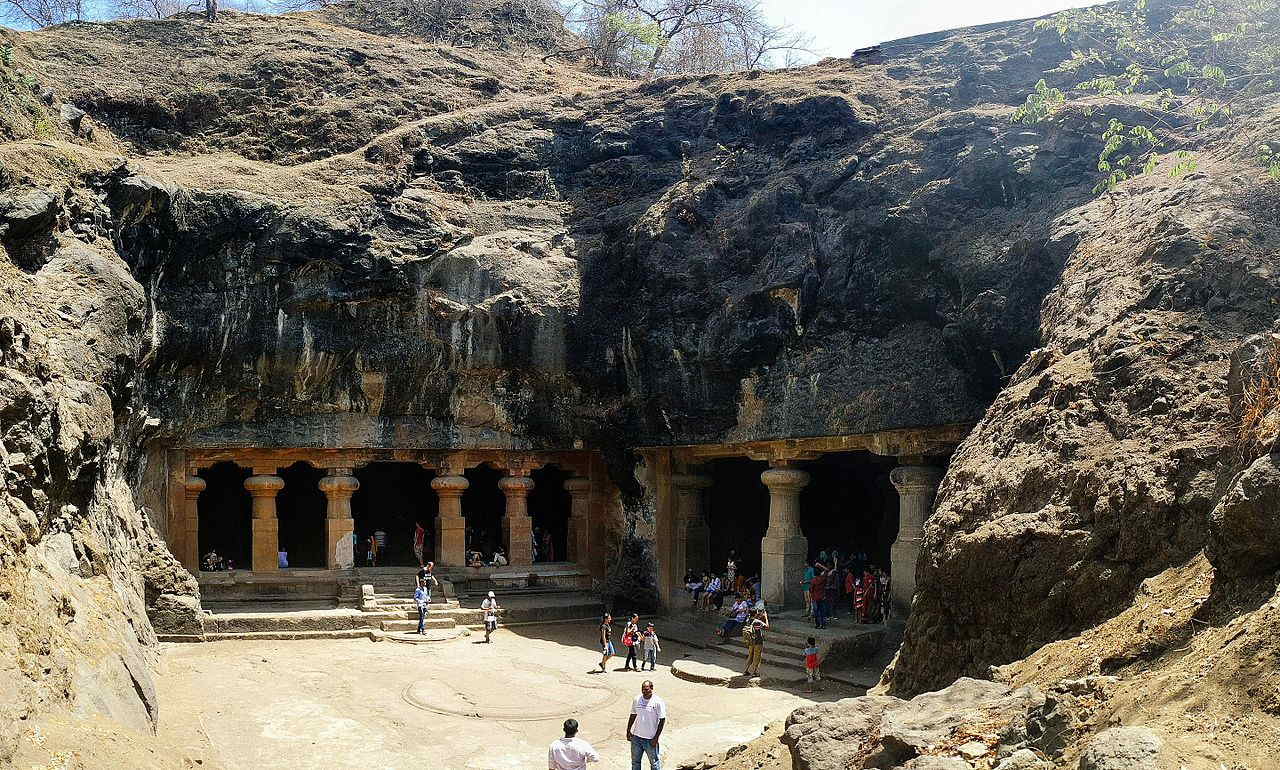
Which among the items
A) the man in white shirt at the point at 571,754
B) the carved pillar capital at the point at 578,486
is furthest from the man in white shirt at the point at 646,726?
the carved pillar capital at the point at 578,486

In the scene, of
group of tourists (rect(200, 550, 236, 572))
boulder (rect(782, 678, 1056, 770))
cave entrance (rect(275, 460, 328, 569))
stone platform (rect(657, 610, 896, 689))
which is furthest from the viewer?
cave entrance (rect(275, 460, 328, 569))

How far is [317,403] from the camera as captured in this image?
67.1 ft

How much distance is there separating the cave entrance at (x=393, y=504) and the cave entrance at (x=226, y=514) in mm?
2512

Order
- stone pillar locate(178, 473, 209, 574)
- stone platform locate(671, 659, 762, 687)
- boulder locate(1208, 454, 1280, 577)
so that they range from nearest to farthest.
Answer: boulder locate(1208, 454, 1280, 577) < stone platform locate(671, 659, 762, 687) < stone pillar locate(178, 473, 209, 574)

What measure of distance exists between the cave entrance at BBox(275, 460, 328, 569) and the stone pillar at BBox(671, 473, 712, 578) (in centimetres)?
910

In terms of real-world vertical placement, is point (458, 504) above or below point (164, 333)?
below

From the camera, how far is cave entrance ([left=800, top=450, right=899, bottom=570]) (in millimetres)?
22656

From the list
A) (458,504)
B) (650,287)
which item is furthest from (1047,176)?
(458,504)

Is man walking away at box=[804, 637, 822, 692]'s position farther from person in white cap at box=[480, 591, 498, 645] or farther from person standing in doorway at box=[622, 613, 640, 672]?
person in white cap at box=[480, 591, 498, 645]

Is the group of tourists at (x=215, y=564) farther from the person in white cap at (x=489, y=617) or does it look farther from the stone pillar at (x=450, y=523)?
the person in white cap at (x=489, y=617)

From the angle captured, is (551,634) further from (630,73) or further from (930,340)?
(630,73)

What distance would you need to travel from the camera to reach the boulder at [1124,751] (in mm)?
4688

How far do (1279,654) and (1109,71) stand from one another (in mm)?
14587

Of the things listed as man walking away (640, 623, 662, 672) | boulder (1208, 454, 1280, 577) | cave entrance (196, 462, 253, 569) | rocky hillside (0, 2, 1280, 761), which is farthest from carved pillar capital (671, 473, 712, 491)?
boulder (1208, 454, 1280, 577)
